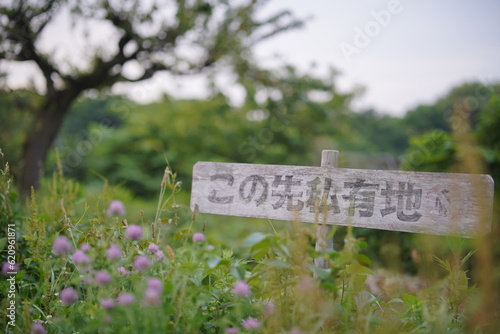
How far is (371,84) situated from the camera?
1269cm

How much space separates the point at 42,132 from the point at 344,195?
6137mm

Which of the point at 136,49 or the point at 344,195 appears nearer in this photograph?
the point at 344,195

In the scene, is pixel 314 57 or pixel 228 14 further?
pixel 314 57

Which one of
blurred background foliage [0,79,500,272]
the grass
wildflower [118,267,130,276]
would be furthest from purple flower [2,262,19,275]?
blurred background foliage [0,79,500,272]

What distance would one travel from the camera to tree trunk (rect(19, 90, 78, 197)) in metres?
6.55

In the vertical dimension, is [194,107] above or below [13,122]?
above

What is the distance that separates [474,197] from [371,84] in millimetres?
11598

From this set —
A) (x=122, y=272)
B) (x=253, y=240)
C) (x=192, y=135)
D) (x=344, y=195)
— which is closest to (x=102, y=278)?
(x=122, y=272)

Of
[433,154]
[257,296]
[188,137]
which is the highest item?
[188,137]

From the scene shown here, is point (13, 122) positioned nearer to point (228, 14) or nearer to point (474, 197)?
point (228, 14)

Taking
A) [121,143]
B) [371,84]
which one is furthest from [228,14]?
[121,143]

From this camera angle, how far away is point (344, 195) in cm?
194

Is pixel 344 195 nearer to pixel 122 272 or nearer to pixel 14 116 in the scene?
pixel 122 272

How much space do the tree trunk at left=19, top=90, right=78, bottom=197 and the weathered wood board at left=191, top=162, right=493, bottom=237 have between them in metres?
5.32
